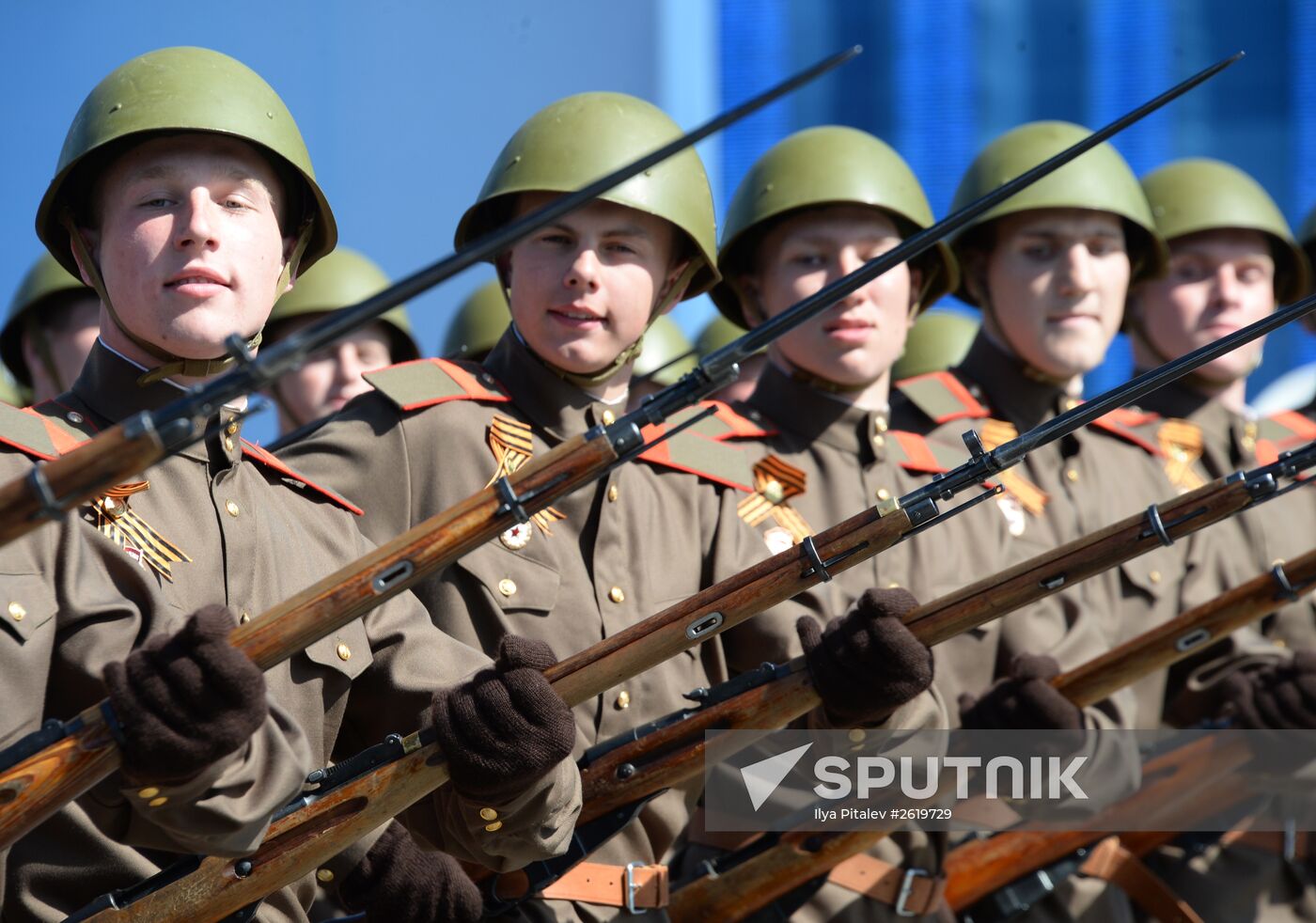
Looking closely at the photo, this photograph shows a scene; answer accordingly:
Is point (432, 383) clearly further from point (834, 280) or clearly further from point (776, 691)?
point (834, 280)

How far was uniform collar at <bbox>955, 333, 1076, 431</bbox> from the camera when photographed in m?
6.86

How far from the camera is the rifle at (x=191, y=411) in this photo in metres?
2.89

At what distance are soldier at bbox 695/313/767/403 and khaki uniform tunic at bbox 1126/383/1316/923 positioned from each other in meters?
1.60

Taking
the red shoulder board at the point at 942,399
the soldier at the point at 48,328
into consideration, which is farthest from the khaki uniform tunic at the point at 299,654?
the soldier at the point at 48,328

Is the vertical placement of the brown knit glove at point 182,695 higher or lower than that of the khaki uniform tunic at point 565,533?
lower

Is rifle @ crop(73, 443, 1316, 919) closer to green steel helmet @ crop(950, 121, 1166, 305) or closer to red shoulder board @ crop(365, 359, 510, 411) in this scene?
red shoulder board @ crop(365, 359, 510, 411)

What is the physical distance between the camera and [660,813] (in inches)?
202

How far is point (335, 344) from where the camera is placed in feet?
24.8

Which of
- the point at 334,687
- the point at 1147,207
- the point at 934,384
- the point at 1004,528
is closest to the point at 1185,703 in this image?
the point at 1004,528

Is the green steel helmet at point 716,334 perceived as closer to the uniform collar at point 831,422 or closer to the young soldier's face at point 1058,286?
the young soldier's face at point 1058,286

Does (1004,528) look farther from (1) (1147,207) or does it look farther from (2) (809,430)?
(1) (1147,207)

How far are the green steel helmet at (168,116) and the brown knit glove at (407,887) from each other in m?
1.54

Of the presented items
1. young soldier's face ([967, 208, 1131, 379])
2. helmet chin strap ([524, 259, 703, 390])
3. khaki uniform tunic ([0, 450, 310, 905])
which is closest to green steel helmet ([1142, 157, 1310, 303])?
young soldier's face ([967, 208, 1131, 379])

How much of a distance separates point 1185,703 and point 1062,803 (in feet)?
3.66
